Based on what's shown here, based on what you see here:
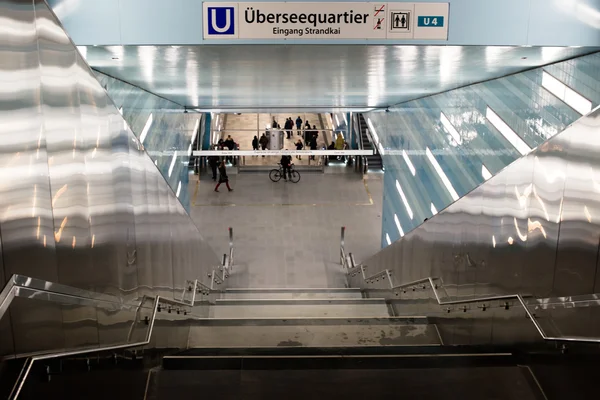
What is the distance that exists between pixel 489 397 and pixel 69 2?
535cm

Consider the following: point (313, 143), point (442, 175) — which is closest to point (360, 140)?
point (313, 143)

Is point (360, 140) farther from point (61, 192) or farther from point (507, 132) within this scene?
point (61, 192)

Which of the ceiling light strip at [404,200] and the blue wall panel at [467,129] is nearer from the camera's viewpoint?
the blue wall panel at [467,129]

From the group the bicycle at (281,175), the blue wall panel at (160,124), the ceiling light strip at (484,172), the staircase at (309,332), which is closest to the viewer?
the staircase at (309,332)

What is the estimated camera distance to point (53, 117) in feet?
10.8

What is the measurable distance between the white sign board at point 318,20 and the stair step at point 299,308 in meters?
4.20

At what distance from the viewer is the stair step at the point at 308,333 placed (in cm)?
719

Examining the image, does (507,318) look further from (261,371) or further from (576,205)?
(261,371)

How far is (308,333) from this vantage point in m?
7.35

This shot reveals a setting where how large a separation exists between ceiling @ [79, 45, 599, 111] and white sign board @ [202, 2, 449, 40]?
0.16m

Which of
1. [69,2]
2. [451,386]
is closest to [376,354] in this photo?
[451,386]

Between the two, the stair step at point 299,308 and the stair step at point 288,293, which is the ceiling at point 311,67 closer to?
the stair step at point 299,308

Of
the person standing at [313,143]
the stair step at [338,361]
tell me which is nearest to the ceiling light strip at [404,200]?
the stair step at [338,361]

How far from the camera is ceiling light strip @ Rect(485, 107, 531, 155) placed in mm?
9469
